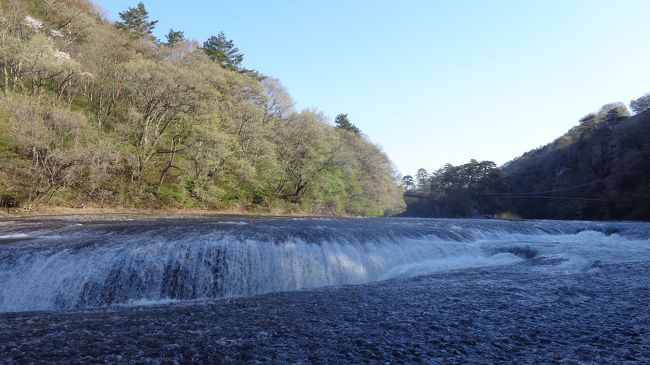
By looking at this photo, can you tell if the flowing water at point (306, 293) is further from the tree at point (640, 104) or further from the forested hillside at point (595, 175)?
the tree at point (640, 104)

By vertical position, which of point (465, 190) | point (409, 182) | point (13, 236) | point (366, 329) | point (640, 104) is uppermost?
point (640, 104)

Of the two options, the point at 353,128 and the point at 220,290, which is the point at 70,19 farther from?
the point at 353,128

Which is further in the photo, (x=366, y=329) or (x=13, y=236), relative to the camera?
(x=13, y=236)

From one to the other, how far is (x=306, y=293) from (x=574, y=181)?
67377 mm

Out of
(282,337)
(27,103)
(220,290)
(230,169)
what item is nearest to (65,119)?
(27,103)

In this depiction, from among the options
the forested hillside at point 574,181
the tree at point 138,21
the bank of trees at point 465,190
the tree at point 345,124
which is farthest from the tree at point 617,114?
the tree at point 138,21

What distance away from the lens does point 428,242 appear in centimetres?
1669

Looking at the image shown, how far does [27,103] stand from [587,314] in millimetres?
27608

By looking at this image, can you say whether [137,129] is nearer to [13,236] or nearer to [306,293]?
[13,236]

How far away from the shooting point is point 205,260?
11148 mm

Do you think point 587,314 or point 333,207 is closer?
point 587,314

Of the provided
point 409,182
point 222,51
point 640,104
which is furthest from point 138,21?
point 409,182

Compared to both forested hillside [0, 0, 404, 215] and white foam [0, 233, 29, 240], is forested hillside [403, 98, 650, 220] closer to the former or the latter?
forested hillside [0, 0, 404, 215]

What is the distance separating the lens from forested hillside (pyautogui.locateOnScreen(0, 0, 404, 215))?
22.4 meters
